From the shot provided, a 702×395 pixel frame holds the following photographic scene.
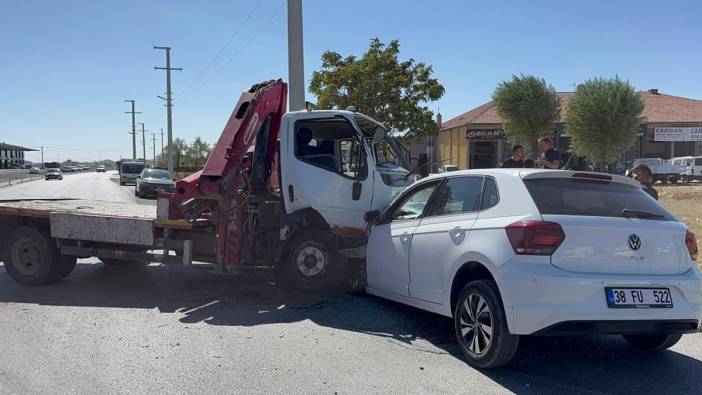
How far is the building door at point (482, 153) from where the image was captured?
4952 centimetres

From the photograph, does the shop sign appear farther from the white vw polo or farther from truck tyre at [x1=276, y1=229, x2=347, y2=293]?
the white vw polo

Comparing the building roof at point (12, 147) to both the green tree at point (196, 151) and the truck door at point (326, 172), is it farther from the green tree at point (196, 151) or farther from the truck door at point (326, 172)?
the truck door at point (326, 172)

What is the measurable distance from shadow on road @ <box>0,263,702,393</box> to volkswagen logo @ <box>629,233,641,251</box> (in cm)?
108

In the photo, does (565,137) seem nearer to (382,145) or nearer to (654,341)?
(382,145)

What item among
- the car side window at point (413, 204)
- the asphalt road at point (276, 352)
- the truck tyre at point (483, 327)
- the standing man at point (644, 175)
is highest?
the standing man at point (644, 175)

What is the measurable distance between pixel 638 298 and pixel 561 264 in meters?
0.64

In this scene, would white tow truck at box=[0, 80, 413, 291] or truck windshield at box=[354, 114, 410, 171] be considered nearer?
white tow truck at box=[0, 80, 413, 291]

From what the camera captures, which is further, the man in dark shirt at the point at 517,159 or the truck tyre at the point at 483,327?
the man in dark shirt at the point at 517,159

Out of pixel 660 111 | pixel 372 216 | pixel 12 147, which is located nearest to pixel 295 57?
pixel 372 216

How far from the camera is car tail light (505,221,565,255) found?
4.29 m

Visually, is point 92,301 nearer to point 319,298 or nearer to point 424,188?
point 319,298

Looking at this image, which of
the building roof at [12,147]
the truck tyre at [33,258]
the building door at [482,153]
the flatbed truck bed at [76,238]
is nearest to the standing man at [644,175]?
the flatbed truck bed at [76,238]

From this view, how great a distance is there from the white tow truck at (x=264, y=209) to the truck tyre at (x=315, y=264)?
13mm

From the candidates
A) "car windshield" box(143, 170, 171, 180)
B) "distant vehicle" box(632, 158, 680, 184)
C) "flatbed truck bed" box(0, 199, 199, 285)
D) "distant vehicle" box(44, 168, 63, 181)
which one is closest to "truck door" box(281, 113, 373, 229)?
"flatbed truck bed" box(0, 199, 199, 285)
